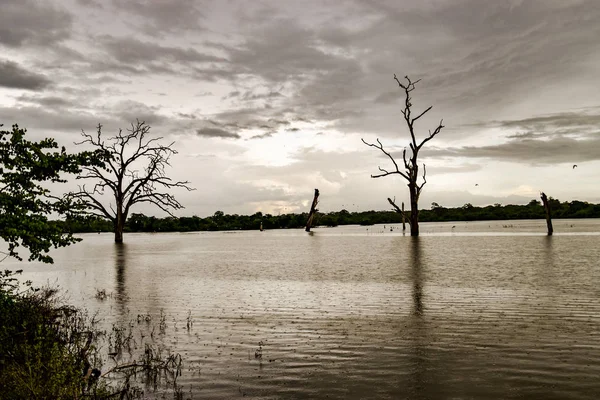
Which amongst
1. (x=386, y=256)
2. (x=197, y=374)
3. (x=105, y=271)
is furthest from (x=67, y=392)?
(x=386, y=256)

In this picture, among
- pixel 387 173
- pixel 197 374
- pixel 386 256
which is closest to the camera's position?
pixel 197 374

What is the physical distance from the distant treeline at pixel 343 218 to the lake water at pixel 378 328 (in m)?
107

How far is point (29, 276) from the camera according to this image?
27.4m

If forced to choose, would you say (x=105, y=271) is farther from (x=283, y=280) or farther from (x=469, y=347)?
(x=469, y=347)

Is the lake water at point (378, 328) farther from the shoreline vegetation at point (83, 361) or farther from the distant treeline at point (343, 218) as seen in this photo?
the distant treeline at point (343, 218)

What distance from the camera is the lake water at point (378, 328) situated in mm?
8211

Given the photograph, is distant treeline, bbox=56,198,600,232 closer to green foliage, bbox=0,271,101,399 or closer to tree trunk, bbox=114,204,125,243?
tree trunk, bbox=114,204,125,243

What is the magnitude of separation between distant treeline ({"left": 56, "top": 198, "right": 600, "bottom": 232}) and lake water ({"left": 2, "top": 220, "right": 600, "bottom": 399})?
107 m

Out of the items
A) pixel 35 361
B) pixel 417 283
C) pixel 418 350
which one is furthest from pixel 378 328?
pixel 417 283

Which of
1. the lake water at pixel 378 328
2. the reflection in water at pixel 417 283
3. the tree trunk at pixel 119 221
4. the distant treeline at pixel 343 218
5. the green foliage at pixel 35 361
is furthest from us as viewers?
the distant treeline at pixel 343 218

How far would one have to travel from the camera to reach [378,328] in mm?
12352

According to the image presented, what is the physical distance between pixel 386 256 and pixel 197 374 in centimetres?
2663

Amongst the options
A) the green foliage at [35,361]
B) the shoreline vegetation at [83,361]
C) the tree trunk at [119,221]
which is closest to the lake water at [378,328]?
the shoreline vegetation at [83,361]

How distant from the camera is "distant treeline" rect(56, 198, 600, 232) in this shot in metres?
130
